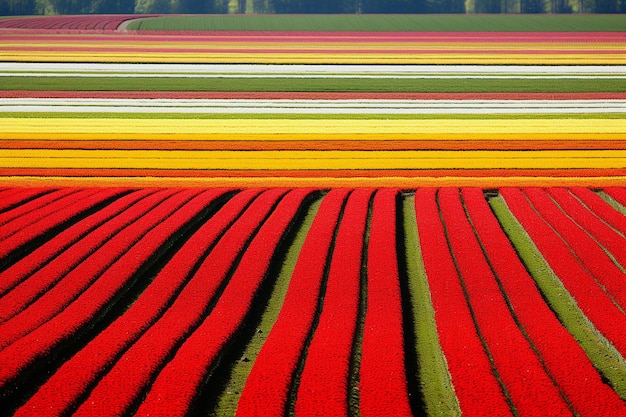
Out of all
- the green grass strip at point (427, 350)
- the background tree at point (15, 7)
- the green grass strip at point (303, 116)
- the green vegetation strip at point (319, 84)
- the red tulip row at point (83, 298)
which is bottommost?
the green grass strip at point (427, 350)

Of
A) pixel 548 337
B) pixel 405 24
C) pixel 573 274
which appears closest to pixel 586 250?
pixel 573 274

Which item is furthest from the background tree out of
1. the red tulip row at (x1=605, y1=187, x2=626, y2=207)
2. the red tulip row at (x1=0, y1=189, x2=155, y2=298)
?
the red tulip row at (x1=605, y1=187, x2=626, y2=207)

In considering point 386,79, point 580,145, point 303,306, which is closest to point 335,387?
point 303,306

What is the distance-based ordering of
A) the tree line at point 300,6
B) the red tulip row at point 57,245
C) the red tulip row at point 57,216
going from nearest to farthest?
the red tulip row at point 57,245 < the red tulip row at point 57,216 < the tree line at point 300,6

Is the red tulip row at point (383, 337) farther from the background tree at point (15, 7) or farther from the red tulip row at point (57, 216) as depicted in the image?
the background tree at point (15, 7)

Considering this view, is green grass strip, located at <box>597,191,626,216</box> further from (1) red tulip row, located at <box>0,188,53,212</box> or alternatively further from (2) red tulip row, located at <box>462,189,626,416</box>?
(1) red tulip row, located at <box>0,188,53,212</box>

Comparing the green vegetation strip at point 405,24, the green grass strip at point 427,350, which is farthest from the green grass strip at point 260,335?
the green vegetation strip at point 405,24
